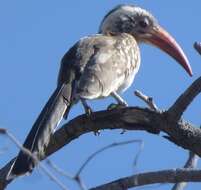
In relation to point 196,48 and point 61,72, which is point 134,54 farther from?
point 196,48

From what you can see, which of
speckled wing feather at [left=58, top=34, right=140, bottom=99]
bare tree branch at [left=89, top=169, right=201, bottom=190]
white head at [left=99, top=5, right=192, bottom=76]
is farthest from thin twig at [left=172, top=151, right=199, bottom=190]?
white head at [left=99, top=5, right=192, bottom=76]

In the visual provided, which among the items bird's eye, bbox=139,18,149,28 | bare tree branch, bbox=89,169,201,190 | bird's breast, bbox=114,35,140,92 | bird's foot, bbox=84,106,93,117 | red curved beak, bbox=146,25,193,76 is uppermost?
bird's foot, bbox=84,106,93,117

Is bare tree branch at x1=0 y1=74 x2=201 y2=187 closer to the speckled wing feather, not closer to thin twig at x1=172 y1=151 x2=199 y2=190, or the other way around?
thin twig at x1=172 y1=151 x2=199 y2=190

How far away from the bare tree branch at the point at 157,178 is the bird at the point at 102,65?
0.46 m

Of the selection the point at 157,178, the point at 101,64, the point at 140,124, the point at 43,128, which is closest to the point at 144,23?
the point at 101,64

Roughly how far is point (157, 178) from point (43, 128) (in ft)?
3.72

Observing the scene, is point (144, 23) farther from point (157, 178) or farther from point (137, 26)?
point (157, 178)

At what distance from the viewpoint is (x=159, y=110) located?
4.11 m

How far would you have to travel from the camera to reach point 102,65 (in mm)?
5555

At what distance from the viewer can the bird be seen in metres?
4.58

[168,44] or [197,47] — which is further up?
[197,47]

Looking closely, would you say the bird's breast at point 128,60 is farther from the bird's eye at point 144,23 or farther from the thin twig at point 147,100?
the thin twig at point 147,100

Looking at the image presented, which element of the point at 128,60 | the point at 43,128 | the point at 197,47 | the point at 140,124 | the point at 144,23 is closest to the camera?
the point at 197,47

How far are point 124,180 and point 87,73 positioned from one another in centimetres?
173
